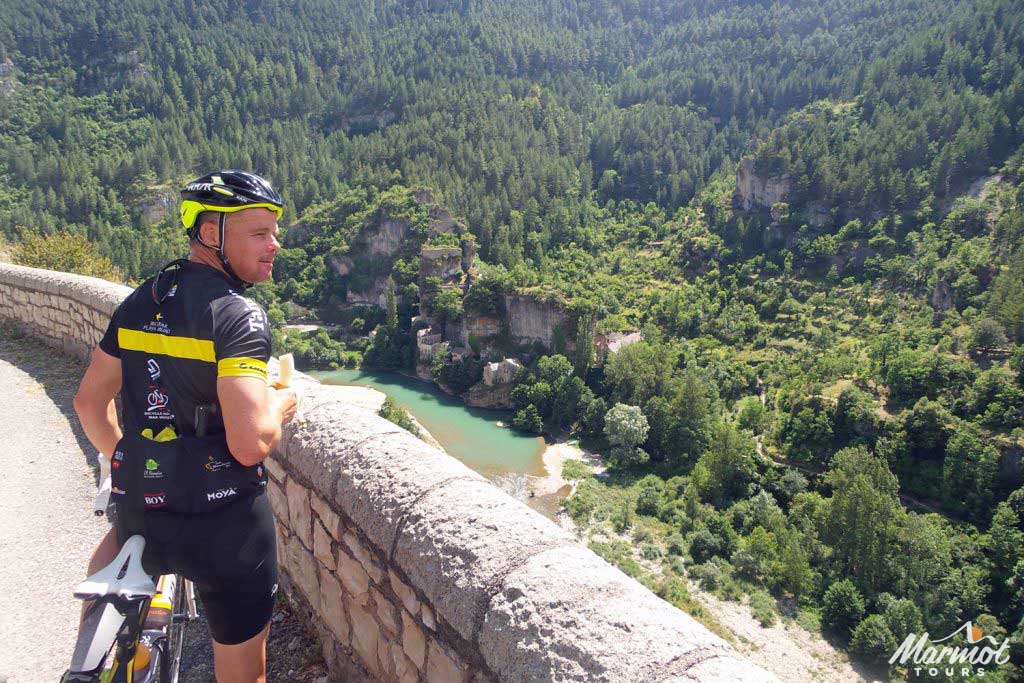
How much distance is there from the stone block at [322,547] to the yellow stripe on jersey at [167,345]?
1.62 m

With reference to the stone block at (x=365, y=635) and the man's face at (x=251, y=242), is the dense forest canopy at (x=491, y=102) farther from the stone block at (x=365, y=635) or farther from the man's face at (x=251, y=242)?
the man's face at (x=251, y=242)

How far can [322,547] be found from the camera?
346cm

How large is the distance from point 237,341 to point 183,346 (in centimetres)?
21

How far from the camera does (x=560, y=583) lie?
7.16ft

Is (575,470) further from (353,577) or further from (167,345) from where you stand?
(167,345)

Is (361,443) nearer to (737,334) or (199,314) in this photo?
(199,314)

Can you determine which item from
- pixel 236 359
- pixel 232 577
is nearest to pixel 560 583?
pixel 232 577

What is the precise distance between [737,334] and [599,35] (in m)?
107

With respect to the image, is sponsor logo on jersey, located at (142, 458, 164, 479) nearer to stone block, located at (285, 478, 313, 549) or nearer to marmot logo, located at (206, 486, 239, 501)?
marmot logo, located at (206, 486, 239, 501)

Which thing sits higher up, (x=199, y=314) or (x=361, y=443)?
(x=199, y=314)

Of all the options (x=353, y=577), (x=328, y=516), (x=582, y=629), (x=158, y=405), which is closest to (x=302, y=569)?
(x=328, y=516)

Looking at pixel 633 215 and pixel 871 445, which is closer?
pixel 871 445

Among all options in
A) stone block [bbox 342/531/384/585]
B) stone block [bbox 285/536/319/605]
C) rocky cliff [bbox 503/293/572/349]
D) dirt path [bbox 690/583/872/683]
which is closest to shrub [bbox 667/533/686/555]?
dirt path [bbox 690/583/872/683]

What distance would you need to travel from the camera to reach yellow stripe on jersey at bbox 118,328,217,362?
208cm
